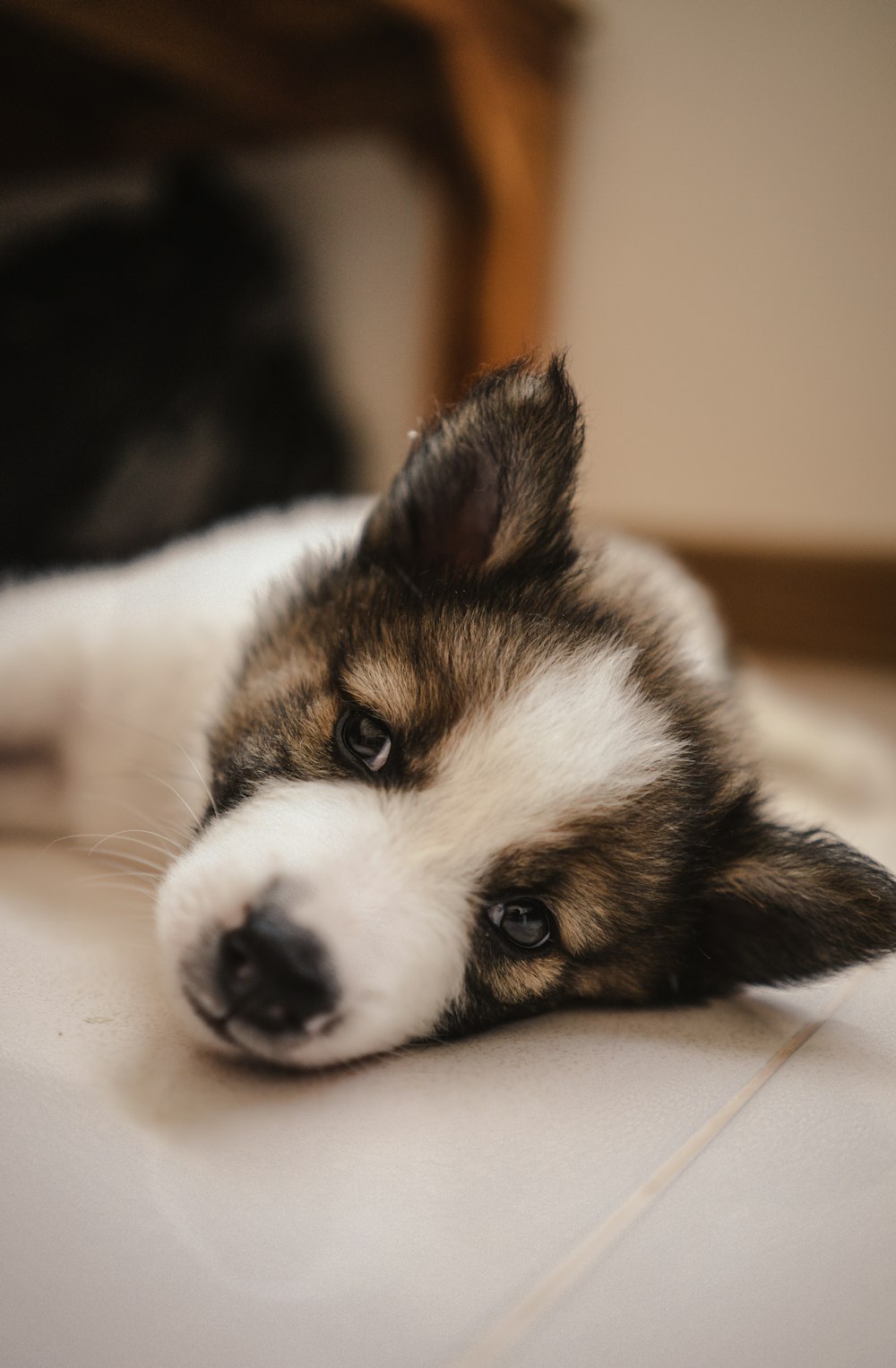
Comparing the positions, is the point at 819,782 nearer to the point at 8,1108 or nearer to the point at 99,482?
the point at 8,1108

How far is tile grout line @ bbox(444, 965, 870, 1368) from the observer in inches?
29.6

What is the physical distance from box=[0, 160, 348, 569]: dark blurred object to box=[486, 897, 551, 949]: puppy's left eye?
2512 mm

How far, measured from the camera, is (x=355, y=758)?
52.1 inches

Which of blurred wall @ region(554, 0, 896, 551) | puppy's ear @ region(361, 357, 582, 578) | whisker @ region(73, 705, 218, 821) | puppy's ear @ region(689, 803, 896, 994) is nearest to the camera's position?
puppy's ear @ region(689, 803, 896, 994)

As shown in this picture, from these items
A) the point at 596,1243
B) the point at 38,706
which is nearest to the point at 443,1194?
the point at 596,1243

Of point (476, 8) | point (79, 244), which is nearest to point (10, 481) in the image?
point (79, 244)

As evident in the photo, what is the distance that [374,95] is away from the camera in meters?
3.98

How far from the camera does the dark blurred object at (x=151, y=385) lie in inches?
135

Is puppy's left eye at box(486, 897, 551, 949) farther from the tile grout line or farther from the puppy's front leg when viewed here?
the puppy's front leg

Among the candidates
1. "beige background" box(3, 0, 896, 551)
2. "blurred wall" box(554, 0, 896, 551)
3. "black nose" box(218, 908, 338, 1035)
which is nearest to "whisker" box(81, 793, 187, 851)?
"black nose" box(218, 908, 338, 1035)

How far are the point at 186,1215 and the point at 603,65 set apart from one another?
179 inches

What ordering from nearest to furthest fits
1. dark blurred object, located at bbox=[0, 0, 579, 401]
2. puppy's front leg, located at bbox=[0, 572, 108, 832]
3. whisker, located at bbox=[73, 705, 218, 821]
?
1. whisker, located at bbox=[73, 705, 218, 821]
2. puppy's front leg, located at bbox=[0, 572, 108, 832]
3. dark blurred object, located at bbox=[0, 0, 579, 401]

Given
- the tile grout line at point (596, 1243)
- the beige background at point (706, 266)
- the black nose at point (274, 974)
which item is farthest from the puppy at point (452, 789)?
the beige background at point (706, 266)

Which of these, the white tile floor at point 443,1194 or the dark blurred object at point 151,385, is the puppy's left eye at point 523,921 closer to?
the white tile floor at point 443,1194
